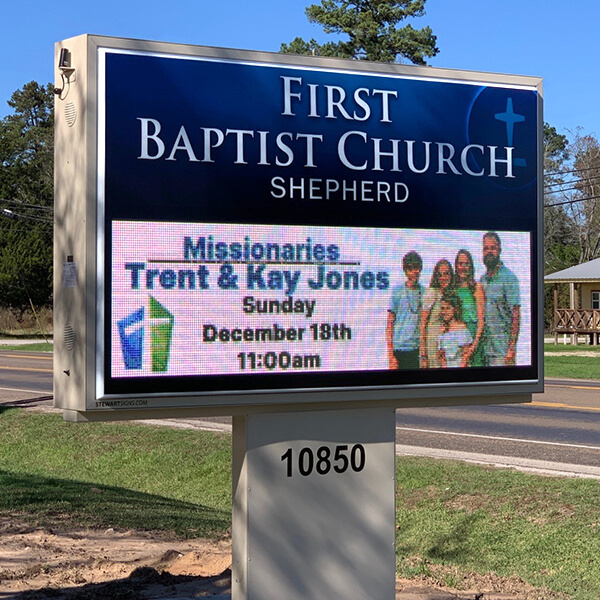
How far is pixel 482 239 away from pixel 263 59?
Result: 1456 mm

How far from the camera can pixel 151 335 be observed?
4.46 metres

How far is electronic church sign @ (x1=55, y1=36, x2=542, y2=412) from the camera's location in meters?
4.43

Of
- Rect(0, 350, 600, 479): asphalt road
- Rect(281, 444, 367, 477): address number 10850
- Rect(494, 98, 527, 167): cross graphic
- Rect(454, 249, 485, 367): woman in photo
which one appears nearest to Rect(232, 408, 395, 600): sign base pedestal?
Rect(281, 444, 367, 477): address number 10850

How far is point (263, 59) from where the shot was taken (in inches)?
187

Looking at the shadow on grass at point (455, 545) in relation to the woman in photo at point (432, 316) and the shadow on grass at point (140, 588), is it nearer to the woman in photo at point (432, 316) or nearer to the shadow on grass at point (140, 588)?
the shadow on grass at point (140, 588)

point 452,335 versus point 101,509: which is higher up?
point 452,335

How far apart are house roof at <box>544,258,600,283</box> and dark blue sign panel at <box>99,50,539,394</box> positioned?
120ft

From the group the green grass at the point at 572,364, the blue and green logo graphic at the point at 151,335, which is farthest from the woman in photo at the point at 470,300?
the green grass at the point at 572,364

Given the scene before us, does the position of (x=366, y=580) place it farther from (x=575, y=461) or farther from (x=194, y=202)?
(x=575, y=461)

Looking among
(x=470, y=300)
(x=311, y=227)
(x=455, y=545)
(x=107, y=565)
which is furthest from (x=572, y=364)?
(x=311, y=227)

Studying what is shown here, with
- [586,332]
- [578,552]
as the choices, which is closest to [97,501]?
[578,552]

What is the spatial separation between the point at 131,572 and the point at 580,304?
4073 centimetres

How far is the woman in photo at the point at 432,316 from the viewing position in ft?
16.6

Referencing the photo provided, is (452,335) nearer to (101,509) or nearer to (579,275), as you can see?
(101,509)
